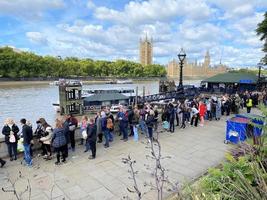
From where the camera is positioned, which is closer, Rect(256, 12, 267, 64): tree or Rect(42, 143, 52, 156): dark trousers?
Rect(42, 143, 52, 156): dark trousers

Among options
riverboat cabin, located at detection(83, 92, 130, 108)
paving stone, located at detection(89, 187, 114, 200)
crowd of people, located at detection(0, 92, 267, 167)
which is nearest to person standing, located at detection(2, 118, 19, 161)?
crowd of people, located at detection(0, 92, 267, 167)

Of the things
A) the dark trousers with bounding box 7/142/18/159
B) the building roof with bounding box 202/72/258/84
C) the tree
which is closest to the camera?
the dark trousers with bounding box 7/142/18/159

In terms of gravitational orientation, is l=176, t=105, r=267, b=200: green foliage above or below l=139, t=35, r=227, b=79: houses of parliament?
below

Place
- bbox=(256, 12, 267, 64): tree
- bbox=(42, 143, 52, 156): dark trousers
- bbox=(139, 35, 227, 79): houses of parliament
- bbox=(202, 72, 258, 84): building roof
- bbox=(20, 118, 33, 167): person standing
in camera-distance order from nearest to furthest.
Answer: bbox=(20, 118, 33, 167): person standing < bbox=(42, 143, 52, 156): dark trousers < bbox=(256, 12, 267, 64): tree < bbox=(202, 72, 258, 84): building roof < bbox=(139, 35, 227, 79): houses of parliament

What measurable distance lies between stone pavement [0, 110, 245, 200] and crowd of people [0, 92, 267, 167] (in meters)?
0.37

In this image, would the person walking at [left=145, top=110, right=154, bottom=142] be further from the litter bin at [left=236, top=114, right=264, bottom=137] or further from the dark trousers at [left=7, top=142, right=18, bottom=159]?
the dark trousers at [left=7, top=142, right=18, bottom=159]

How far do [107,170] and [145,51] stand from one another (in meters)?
182

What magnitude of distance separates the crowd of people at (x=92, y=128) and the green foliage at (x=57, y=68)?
77.0 meters

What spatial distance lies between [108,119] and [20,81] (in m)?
78.1

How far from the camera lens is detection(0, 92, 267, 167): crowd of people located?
23.5ft

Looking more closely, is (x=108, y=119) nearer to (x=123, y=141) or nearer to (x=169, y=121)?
Answer: (x=123, y=141)

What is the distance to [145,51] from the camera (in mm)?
184000

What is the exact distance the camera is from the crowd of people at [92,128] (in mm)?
7176

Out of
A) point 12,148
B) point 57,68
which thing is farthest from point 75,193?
point 57,68
